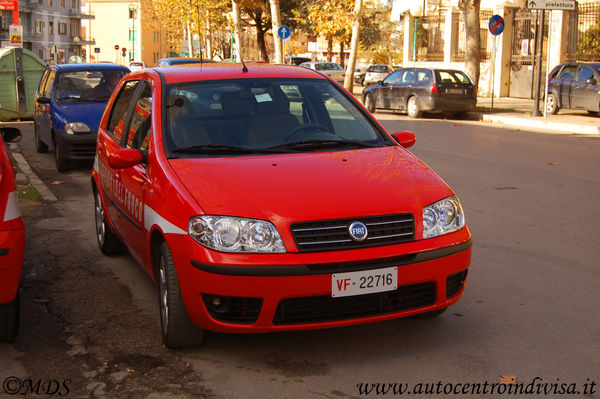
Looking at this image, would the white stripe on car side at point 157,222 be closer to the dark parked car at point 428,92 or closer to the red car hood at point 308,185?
the red car hood at point 308,185

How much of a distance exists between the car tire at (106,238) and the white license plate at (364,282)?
10.5ft

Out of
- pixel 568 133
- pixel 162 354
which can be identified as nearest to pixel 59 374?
pixel 162 354

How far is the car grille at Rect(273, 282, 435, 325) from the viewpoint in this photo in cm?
421

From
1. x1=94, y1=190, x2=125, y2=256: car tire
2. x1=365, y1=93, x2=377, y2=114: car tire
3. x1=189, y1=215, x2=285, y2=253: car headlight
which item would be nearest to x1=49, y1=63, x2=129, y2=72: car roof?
x1=94, y1=190, x2=125, y2=256: car tire

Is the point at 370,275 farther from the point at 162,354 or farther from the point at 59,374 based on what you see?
the point at 59,374

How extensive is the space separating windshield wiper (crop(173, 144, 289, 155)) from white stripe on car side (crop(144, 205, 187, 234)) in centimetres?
42

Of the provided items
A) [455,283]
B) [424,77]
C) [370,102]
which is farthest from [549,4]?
[455,283]

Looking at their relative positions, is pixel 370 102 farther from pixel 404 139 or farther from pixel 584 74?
pixel 404 139

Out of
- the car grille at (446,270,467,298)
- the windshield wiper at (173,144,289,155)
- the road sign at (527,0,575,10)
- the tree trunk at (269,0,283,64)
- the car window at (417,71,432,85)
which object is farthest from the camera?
the tree trunk at (269,0,283,64)

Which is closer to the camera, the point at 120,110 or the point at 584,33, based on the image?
the point at 120,110

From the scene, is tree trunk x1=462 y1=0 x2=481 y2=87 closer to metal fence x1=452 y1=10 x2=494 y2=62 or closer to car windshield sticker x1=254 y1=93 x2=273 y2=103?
metal fence x1=452 y1=10 x2=494 y2=62

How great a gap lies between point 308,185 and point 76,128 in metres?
8.78

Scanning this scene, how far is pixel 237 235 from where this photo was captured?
4188 mm

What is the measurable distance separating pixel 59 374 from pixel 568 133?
17.0 metres
